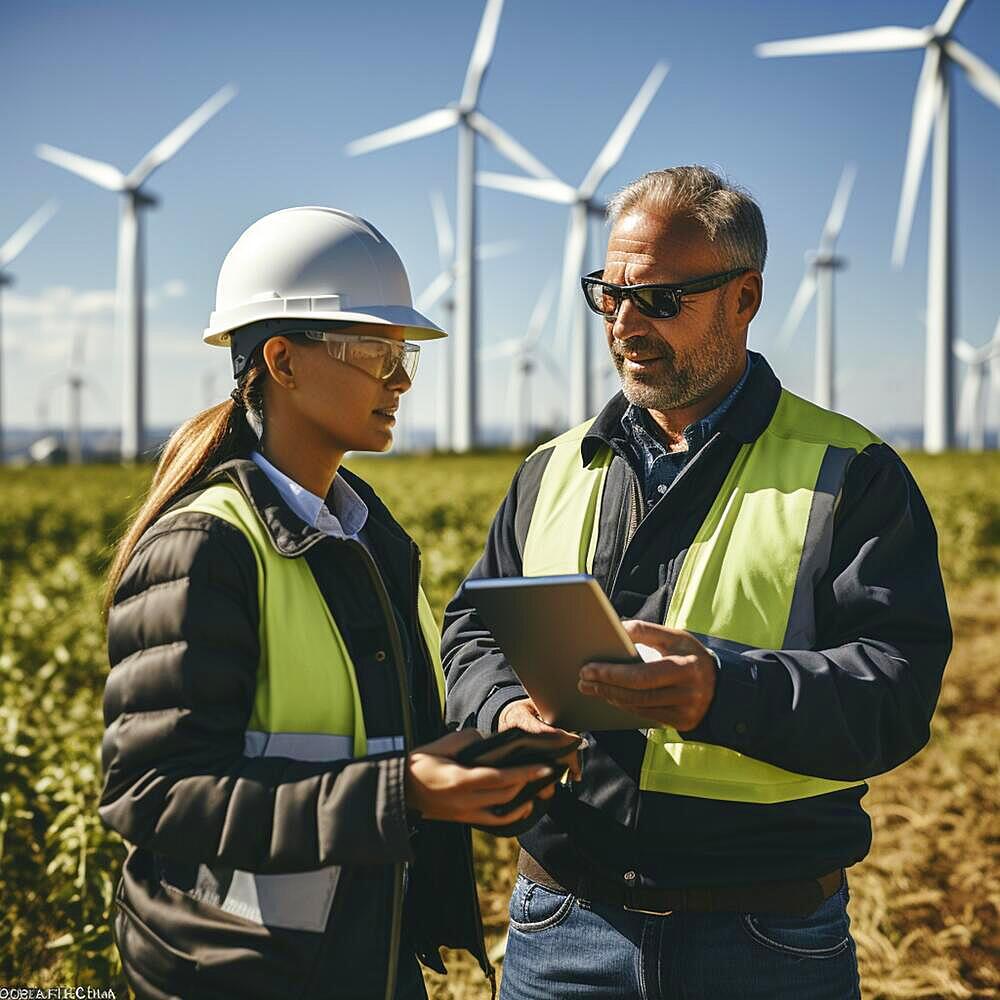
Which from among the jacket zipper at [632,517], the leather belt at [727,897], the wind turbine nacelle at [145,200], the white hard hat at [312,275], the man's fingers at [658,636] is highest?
the wind turbine nacelle at [145,200]

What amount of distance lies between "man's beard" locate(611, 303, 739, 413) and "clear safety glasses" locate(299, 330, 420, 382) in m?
0.75

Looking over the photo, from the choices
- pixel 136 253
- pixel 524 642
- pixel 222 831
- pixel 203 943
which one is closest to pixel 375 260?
pixel 524 642

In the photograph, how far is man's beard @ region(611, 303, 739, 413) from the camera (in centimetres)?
288

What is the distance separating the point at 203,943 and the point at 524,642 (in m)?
0.79

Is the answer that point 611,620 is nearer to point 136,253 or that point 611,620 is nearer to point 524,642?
point 524,642

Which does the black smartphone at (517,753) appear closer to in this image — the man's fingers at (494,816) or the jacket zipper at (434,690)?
the man's fingers at (494,816)

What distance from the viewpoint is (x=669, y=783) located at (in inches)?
102

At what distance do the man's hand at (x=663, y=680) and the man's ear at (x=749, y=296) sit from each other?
3.13 feet

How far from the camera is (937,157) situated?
1210 inches

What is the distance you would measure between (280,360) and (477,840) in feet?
13.1

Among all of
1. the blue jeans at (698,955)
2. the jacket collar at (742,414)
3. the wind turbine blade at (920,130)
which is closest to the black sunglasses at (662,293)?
the jacket collar at (742,414)

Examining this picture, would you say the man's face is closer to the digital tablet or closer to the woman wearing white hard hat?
the woman wearing white hard hat

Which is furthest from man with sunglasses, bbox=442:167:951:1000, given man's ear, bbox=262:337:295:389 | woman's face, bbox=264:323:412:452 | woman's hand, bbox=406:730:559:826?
man's ear, bbox=262:337:295:389

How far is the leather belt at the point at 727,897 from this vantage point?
100 inches
